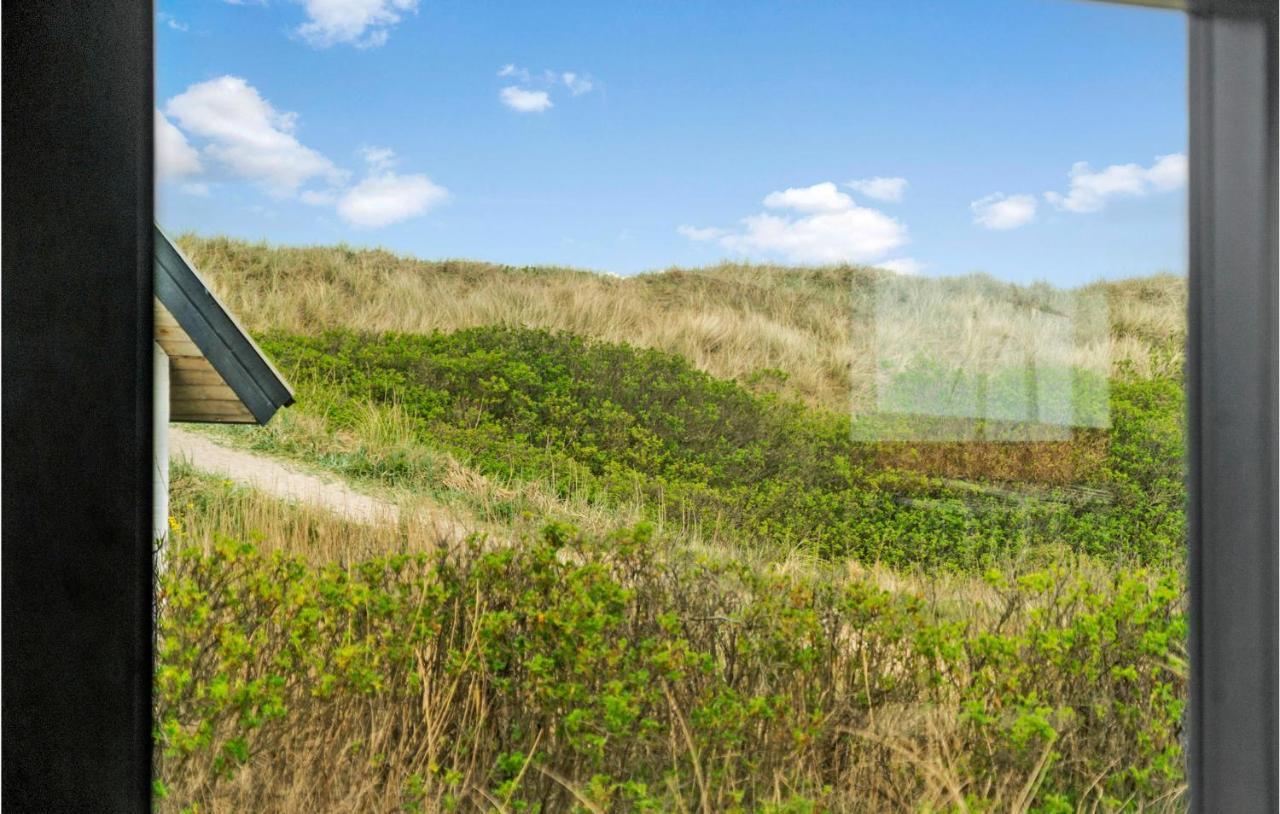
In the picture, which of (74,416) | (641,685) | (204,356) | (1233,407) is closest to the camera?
(74,416)

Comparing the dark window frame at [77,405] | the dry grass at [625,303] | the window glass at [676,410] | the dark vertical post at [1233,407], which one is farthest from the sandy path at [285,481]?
the dark vertical post at [1233,407]

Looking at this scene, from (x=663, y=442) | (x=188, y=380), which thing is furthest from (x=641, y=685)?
(x=188, y=380)

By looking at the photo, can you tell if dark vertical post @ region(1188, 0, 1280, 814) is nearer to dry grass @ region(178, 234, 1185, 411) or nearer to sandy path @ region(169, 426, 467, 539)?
dry grass @ region(178, 234, 1185, 411)

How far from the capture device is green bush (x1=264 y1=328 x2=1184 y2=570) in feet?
6.25

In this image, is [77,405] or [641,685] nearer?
[77,405]

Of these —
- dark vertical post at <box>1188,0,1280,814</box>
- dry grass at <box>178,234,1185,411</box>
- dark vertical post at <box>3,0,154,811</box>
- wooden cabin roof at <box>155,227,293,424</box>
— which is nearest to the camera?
dark vertical post at <box>3,0,154,811</box>

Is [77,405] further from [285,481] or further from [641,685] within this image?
[641,685]

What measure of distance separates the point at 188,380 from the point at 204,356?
6cm

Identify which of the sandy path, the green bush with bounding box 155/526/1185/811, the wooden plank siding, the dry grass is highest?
the dry grass

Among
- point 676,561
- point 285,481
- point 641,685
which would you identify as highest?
point 285,481

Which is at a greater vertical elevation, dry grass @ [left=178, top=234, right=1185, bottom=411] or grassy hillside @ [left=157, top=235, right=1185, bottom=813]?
dry grass @ [left=178, top=234, right=1185, bottom=411]

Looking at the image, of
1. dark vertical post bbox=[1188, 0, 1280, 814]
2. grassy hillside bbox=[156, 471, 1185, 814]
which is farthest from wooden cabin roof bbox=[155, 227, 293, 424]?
dark vertical post bbox=[1188, 0, 1280, 814]

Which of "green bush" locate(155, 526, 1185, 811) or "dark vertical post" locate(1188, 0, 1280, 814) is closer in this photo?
"green bush" locate(155, 526, 1185, 811)

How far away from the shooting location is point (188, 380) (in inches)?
68.6
